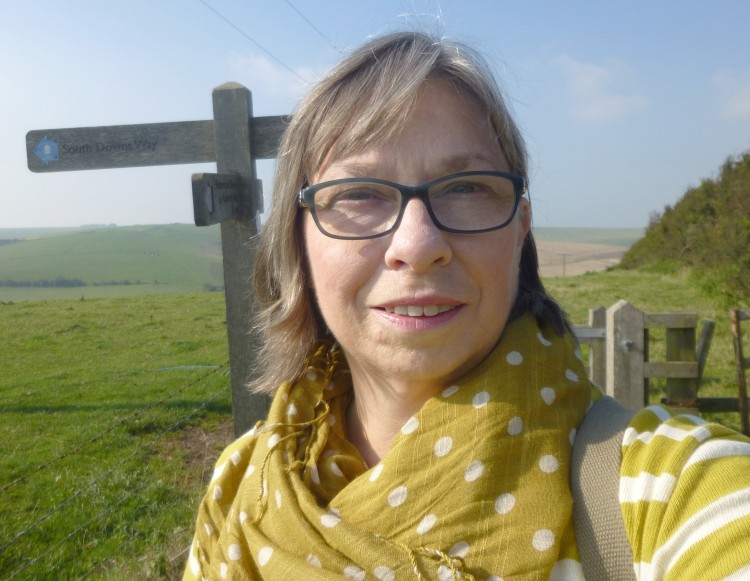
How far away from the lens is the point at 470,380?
4.66 ft

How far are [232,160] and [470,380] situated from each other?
1868mm

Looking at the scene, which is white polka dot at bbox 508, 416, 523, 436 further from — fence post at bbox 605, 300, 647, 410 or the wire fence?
fence post at bbox 605, 300, 647, 410

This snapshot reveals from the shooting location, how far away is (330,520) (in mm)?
1371

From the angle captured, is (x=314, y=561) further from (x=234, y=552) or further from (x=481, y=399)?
(x=481, y=399)

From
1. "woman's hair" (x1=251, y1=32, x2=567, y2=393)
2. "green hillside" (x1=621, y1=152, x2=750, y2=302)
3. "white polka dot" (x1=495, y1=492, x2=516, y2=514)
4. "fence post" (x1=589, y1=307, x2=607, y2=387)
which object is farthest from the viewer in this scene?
"green hillside" (x1=621, y1=152, x2=750, y2=302)

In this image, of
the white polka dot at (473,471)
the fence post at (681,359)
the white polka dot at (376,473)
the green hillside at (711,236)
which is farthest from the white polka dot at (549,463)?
the green hillside at (711,236)

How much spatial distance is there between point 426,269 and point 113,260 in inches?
Answer: 155

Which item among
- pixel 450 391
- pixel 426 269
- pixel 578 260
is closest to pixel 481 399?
pixel 450 391

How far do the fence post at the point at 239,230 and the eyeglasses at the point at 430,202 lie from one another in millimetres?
1330

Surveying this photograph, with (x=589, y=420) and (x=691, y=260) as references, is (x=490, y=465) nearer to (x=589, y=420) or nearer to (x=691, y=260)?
(x=589, y=420)

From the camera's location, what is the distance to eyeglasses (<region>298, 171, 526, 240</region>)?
1385 mm

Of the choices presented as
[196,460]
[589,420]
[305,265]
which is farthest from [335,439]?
[196,460]

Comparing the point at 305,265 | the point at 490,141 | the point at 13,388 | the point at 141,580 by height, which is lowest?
the point at 141,580

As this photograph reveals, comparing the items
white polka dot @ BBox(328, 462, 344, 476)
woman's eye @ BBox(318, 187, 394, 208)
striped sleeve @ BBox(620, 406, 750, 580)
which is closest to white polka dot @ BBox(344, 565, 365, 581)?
white polka dot @ BBox(328, 462, 344, 476)
